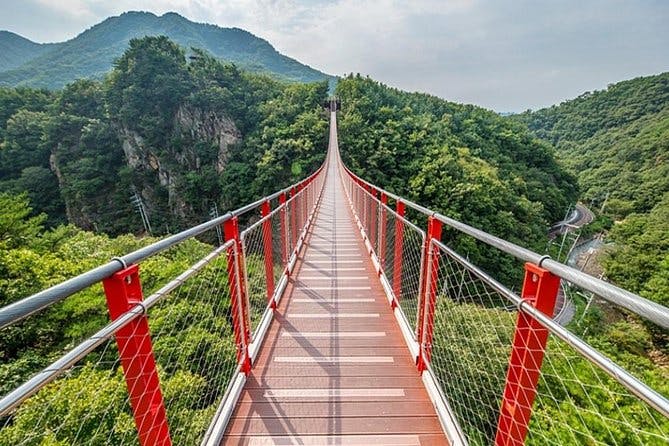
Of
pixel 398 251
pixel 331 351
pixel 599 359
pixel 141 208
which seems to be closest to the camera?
pixel 599 359

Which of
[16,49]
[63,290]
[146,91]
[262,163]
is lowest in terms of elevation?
[262,163]

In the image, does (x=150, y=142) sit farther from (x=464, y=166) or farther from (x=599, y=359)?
(x=599, y=359)

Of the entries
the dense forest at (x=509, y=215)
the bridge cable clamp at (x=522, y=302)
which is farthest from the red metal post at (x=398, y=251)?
the dense forest at (x=509, y=215)

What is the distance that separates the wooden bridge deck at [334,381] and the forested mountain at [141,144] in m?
30.5

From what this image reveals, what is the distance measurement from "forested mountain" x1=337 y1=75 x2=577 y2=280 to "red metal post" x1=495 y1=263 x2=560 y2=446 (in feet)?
55.8

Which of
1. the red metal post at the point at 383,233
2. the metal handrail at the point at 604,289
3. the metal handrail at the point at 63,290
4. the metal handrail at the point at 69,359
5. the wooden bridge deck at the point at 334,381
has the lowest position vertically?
the wooden bridge deck at the point at 334,381

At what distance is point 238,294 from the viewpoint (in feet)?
6.79

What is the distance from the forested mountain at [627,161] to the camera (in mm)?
22141

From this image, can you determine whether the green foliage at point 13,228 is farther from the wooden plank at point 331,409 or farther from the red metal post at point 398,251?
the red metal post at point 398,251

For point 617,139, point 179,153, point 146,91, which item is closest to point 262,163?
point 179,153

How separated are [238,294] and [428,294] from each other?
4.13 feet

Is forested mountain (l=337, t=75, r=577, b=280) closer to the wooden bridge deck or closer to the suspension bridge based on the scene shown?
the suspension bridge

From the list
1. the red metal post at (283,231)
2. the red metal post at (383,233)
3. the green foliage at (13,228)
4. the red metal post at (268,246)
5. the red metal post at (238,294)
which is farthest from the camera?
the green foliage at (13,228)

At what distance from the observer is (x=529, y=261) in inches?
43.3
